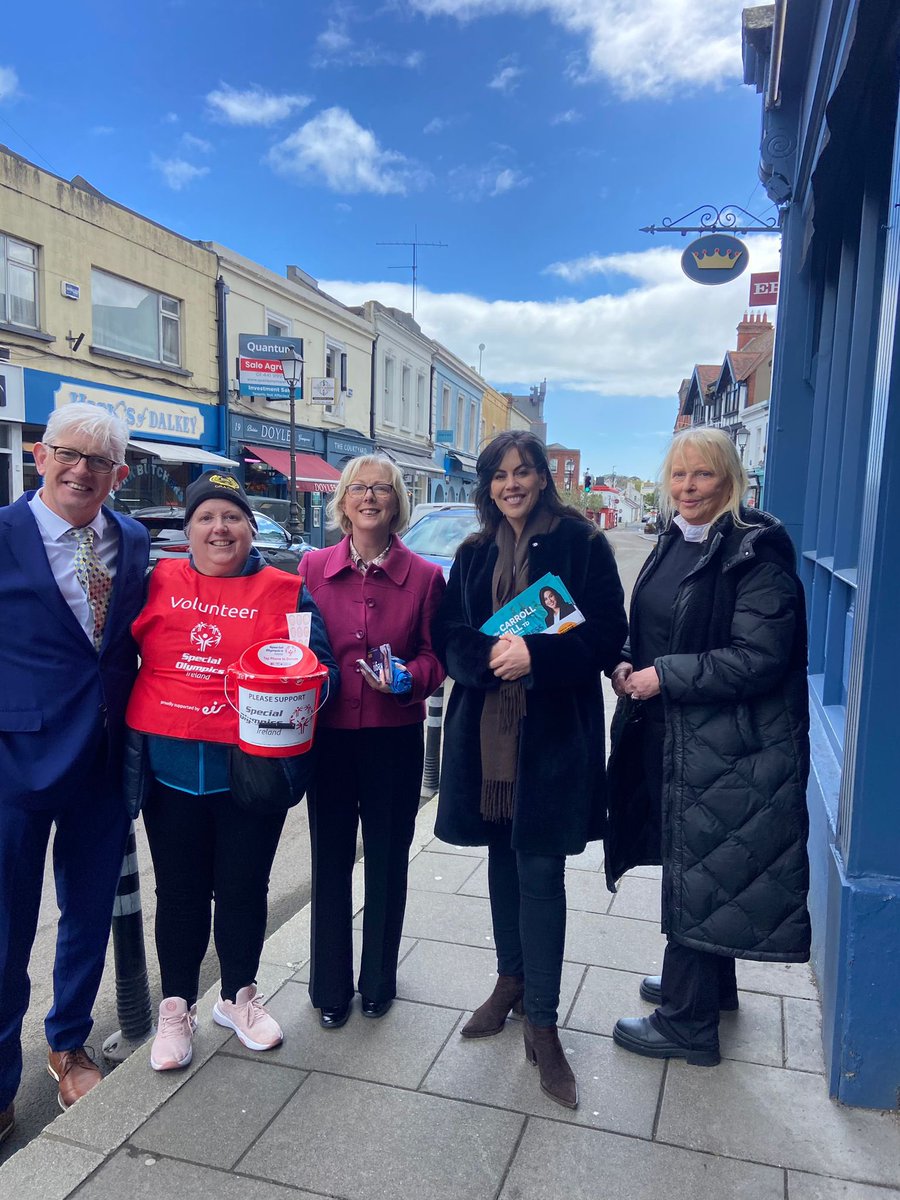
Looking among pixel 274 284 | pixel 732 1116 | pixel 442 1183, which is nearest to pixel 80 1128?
pixel 442 1183

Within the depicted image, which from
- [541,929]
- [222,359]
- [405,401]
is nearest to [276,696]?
[541,929]

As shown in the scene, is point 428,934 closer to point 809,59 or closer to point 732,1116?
point 732,1116

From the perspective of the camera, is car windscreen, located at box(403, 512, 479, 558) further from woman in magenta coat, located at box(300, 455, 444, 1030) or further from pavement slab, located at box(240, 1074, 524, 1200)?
pavement slab, located at box(240, 1074, 524, 1200)

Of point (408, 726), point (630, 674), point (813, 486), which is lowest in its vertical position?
point (408, 726)

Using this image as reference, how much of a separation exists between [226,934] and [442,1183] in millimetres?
986

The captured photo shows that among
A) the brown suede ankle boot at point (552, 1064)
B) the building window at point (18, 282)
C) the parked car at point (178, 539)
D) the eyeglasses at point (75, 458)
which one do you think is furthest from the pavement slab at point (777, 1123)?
the building window at point (18, 282)

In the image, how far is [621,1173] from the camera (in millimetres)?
2131

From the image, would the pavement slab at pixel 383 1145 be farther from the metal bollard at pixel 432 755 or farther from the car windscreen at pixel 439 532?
the car windscreen at pixel 439 532

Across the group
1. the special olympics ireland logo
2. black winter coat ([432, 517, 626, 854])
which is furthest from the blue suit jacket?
black winter coat ([432, 517, 626, 854])

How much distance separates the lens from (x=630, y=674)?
2512mm

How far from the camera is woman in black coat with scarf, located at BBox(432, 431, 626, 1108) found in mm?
2492

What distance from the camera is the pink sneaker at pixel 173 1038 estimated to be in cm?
253

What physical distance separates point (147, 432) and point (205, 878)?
16.3m

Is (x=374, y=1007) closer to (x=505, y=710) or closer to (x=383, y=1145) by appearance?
(x=383, y=1145)
